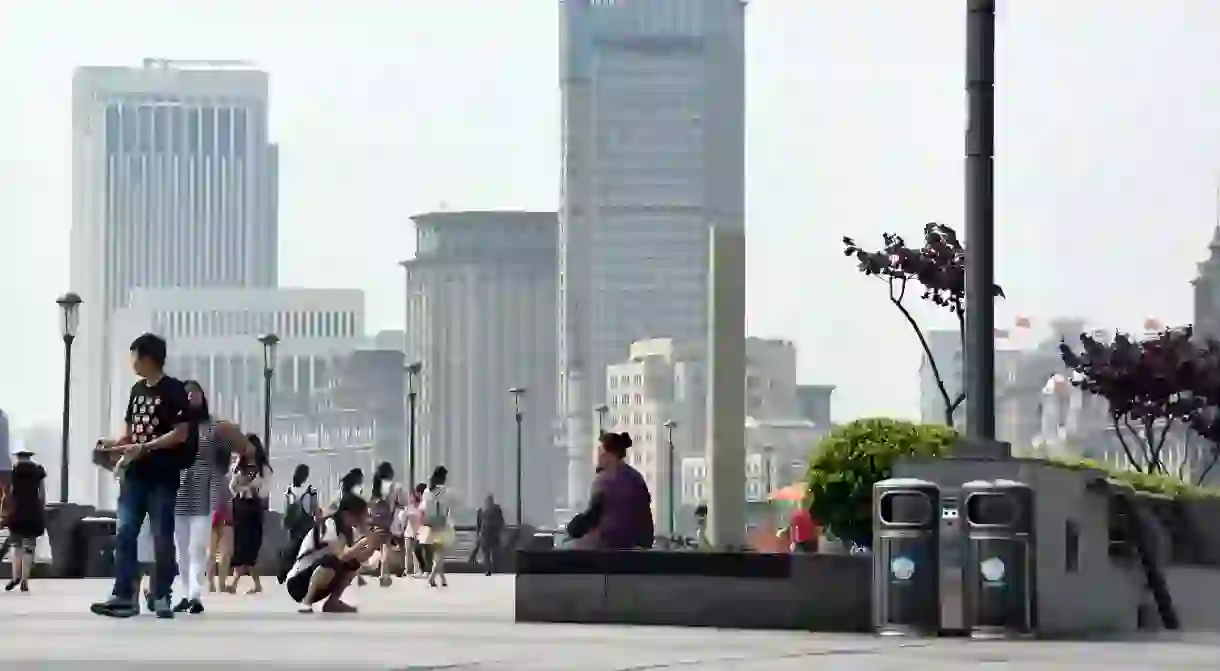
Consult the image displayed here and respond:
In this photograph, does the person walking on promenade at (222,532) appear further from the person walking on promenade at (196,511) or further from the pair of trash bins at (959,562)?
the pair of trash bins at (959,562)

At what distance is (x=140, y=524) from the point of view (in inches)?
662

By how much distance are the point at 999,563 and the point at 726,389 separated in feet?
70.6

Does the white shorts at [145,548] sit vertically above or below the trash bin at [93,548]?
above

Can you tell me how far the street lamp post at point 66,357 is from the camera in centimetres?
4912

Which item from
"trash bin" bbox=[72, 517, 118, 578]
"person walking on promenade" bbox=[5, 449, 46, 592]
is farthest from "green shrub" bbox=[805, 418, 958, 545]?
"trash bin" bbox=[72, 517, 118, 578]

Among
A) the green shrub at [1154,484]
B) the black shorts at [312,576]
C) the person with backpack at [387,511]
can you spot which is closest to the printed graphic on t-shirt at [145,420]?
the black shorts at [312,576]

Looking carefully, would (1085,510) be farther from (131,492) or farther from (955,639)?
(131,492)

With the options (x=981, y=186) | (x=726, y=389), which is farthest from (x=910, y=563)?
(x=726, y=389)

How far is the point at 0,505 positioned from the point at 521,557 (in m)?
12.2

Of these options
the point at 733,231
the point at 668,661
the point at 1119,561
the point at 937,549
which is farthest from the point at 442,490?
the point at 668,661

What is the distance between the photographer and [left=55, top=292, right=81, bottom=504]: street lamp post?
4912 centimetres

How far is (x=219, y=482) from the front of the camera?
25656mm

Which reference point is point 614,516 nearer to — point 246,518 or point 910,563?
point 910,563

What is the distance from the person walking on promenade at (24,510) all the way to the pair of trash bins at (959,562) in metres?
13.1
